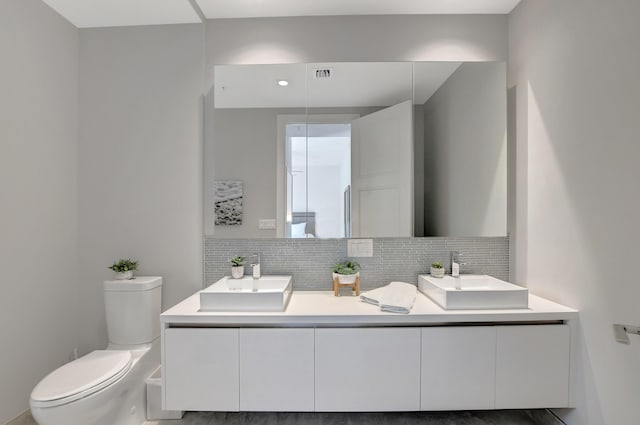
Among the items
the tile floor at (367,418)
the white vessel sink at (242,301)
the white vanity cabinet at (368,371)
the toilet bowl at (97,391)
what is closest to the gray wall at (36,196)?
the tile floor at (367,418)

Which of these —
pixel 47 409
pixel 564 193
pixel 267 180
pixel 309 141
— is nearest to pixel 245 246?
pixel 267 180

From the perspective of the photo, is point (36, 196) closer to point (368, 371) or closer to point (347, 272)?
point (347, 272)

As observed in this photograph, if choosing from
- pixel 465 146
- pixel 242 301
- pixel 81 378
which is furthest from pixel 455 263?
pixel 81 378

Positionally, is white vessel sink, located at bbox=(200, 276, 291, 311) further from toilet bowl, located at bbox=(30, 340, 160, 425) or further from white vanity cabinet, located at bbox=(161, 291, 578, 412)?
toilet bowl, located at bbox=(30, 340, 160, 425)

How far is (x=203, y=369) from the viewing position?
1.57 meters

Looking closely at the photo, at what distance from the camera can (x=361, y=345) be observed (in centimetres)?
158

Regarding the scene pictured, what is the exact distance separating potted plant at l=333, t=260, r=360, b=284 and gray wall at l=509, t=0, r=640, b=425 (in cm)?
110

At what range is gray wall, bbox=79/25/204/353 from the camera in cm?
214

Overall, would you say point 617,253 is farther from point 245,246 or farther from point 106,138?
point 106,138

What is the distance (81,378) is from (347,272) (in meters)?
1.49

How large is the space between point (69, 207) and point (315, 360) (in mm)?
1965

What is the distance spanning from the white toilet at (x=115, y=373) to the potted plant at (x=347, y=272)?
1.21 metres

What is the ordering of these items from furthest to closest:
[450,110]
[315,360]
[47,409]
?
[450,110], [315,360], [47,409]

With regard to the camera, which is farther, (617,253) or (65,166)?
(65,166)
